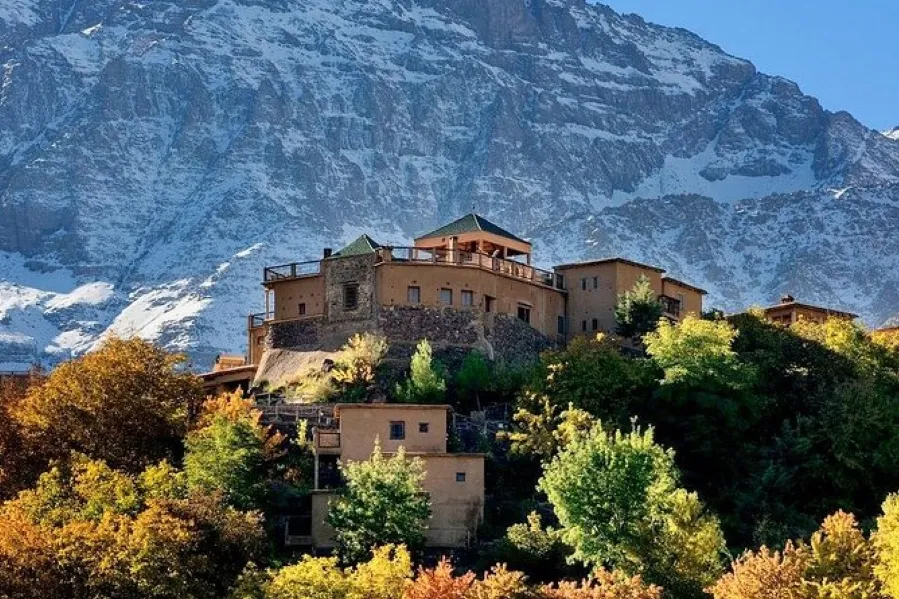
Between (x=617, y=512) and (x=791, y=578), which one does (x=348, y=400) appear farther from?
(x=791, y=578)

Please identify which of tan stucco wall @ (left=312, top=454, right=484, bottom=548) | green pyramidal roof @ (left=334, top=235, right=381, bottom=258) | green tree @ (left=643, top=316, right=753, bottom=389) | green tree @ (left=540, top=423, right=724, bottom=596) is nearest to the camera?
green tree @ (left=540, top=423, right=724, bottom=596)

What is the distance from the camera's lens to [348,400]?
318ft

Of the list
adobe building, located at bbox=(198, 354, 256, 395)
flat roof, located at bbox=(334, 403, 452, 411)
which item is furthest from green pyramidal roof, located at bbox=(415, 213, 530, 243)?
flat roof, located at bbox=(334, 403, 452, 411)

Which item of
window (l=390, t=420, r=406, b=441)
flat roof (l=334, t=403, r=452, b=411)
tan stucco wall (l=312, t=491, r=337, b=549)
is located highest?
flat roof (l=334, t=403, r=452, b=411)

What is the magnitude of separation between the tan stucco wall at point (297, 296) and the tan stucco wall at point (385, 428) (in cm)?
1587

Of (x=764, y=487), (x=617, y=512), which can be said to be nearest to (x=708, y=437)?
(x=764, y=487)

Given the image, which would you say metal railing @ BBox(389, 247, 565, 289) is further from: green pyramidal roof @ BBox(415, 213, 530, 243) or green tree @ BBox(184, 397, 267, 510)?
green tree @ BBox(184, 397, 267, 510)

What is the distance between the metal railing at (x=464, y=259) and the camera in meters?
103

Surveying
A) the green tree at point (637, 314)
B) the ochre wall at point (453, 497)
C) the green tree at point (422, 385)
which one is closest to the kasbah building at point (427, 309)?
the green tree at point (637, 314)

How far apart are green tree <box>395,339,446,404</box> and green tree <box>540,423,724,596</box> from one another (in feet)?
41.1

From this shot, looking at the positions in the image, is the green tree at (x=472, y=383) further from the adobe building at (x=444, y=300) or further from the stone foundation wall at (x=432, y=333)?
the adobe building at (x=444, y=300)

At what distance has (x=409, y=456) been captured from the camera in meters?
87.1

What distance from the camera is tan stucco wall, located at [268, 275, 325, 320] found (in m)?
105

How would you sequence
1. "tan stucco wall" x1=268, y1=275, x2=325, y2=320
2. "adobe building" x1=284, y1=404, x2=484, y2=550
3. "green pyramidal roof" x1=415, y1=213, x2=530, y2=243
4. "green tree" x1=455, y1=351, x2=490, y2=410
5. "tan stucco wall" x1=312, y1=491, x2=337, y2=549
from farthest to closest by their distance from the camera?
1. "green pyramidal roof" x1=415, y1=213, x2=530, y2=243
2. "tan stucco wall" x1=268, y1=275, x2=325, y2=320
3. "green tree" x1=455, y1=351, x2=490, y2=410
4. "adobe building" x1=284, y1=404, x2=484, y2=550
5. "tan stucco wall" x1=312, y1=491, x2=337, y2=549
